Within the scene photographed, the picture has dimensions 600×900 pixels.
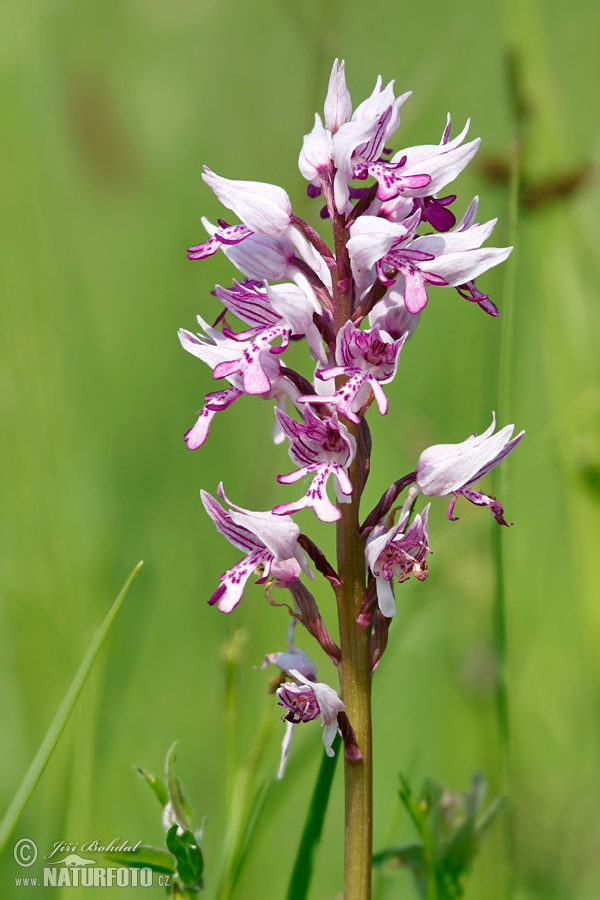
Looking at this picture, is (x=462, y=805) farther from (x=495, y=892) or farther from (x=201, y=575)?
(x=201, y=575)

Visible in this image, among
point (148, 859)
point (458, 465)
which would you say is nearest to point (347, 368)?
point (458, 465)

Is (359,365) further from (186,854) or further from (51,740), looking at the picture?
(186,854)

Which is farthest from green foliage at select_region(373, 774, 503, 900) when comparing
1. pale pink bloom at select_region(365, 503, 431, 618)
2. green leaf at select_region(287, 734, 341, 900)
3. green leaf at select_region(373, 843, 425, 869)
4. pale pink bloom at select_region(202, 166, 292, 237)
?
pale pink bloom at select_region(202, 166, 292, 237)

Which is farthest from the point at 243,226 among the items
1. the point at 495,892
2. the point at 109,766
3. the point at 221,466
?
the point at 221,466

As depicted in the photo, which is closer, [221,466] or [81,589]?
[81,589]

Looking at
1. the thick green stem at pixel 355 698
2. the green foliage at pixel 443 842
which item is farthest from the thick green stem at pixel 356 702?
the green foliage at pixel 443 842

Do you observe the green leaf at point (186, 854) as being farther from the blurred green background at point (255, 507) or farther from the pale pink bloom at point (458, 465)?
the pale pink bloom at point (458, 465)

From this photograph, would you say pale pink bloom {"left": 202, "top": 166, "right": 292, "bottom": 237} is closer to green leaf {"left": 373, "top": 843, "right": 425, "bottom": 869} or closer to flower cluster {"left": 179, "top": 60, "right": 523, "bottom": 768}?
flower cluster {"left": 179, "top": 60, "right": 523, "bottom": 768}
